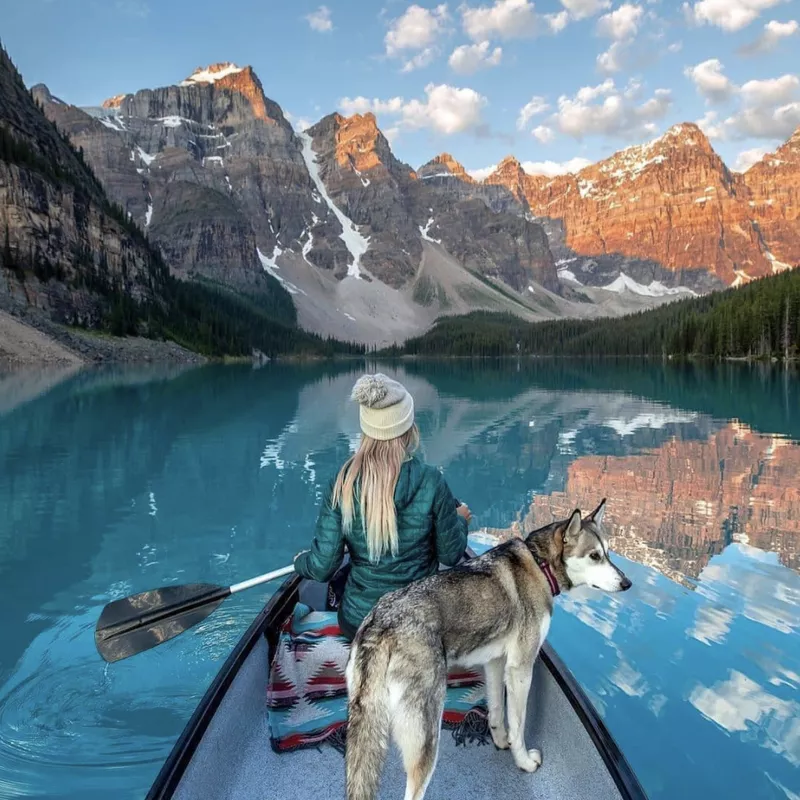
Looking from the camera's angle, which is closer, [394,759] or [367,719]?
[367,719]

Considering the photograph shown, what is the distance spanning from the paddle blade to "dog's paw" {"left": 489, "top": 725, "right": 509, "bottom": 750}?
306cm

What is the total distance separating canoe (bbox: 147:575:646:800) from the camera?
3896 millimetres

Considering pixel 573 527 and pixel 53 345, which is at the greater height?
pixel 53 345

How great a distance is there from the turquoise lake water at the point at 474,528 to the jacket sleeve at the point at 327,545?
8.86 ft

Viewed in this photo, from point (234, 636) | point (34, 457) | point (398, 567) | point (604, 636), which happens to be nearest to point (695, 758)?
point (604, 636)

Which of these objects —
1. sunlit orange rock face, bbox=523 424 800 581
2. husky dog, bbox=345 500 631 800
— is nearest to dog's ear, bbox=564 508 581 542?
husky dog, bbox=345 500 631 800

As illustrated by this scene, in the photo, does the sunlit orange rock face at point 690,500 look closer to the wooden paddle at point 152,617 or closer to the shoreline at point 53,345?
the wooden paddle at point 152,617

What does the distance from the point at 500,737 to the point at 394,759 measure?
888 mm

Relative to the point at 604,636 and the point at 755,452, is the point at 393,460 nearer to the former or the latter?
the point at 604,636

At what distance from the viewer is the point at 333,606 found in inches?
269

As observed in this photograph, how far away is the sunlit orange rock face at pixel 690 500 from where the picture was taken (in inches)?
468

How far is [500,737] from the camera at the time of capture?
183 inches

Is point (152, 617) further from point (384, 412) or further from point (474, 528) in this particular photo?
point (474, 528)

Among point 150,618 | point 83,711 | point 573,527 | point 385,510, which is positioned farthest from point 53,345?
point 573,527
